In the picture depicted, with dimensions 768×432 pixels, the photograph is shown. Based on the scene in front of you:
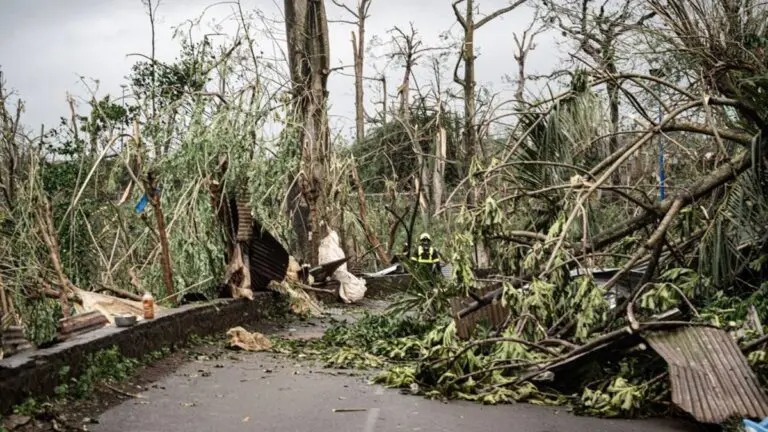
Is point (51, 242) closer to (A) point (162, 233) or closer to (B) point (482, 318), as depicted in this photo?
(A) point (162, 233)

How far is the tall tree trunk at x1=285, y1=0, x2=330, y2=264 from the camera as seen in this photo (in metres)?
19.3

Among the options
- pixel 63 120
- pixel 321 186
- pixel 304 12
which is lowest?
pixel 321 186

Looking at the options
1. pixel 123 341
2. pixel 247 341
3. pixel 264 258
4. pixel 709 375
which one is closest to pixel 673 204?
pixel 709 375

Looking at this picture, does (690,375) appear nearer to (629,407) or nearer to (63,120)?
(629,407)

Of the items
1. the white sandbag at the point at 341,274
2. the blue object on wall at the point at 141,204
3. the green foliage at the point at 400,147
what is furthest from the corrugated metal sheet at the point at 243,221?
the green foliage at the point at 400,147

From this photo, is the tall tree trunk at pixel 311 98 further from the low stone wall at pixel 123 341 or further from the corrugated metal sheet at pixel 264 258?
the low stone wall at pixel 123 341

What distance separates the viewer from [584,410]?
24.0 feet

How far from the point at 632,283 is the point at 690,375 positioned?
13.5 feet

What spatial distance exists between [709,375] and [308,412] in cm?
336

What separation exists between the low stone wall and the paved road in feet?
1.77

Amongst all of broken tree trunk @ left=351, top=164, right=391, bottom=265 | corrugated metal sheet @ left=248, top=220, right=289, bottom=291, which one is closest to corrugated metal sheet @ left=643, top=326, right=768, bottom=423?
corrugated metal sheet @ left=248, top=220, right=289, bottom=291

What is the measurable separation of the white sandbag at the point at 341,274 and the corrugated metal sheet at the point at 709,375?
12.6m

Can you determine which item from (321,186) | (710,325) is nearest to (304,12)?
(321,186)

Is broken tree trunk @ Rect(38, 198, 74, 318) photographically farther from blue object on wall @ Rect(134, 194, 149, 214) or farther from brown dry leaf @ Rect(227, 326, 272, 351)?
brown dry leaf @ Rect(227, 326, 272, 351)
